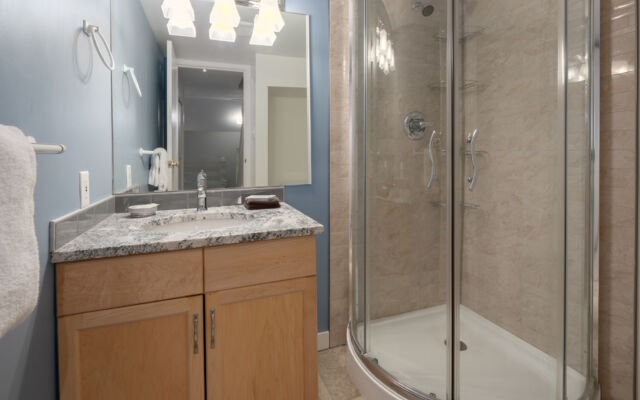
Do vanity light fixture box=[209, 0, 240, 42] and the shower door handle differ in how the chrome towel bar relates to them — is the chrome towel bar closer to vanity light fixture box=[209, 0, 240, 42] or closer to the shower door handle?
vanity light fixture box=[209, 0, 240, 42]

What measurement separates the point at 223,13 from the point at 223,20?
0.03 metres

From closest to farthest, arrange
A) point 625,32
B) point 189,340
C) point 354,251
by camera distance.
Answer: point 189,340, point 625,32, point 354,251

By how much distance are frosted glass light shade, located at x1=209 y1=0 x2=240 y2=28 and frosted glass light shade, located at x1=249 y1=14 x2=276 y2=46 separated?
0.39 feet

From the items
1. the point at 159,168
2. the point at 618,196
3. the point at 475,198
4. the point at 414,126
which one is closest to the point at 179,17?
the point at 159,168

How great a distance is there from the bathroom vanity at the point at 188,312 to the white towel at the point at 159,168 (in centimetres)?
37

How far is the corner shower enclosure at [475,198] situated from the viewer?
1288mm

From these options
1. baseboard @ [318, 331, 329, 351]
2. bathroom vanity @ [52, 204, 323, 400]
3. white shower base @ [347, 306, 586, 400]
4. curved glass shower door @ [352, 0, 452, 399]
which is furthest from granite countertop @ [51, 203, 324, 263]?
baseboard @ [318, 331, 329, 351]

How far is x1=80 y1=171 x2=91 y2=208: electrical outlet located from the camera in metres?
1.13

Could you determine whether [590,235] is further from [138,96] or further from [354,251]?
[138,96]

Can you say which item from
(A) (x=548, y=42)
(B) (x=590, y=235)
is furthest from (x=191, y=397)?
(A) (x=548, y=42)

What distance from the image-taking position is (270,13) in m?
1.78

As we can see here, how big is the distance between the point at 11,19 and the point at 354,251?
→ 1.55 metres

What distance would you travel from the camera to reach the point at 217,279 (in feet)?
3.65

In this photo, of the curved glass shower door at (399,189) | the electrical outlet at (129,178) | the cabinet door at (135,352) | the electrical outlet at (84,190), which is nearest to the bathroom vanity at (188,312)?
the cabinet door at (135,352)
